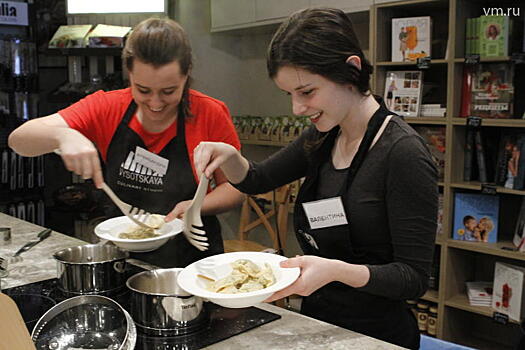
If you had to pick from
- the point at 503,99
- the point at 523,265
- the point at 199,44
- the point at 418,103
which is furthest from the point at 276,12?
the point at 523,265

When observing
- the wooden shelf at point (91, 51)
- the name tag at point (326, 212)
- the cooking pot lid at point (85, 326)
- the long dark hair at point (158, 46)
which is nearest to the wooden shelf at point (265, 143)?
the wooden shelf at point (91, 51)

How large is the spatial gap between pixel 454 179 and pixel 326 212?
1.84 metres

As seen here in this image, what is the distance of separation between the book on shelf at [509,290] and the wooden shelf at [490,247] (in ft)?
0.27

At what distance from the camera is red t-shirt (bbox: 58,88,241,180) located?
196 cm

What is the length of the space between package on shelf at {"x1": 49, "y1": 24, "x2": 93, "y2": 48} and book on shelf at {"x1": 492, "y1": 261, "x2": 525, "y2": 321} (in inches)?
107

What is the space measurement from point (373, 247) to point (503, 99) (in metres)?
1.82

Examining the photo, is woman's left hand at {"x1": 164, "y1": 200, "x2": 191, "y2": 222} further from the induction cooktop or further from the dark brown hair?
the dark brown hair

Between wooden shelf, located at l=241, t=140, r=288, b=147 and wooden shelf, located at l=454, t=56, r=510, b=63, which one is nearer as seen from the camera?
wooden shelf, located at l=454, t=56, r=510, b=63

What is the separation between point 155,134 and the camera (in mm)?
1969

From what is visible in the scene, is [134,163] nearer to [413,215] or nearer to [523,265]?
[413,215]

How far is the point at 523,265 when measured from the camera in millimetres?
3123

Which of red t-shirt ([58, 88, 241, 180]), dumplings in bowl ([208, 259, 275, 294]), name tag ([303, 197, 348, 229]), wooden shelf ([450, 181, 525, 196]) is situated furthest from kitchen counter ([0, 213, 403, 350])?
wooden shelf ([450, 181, 525, 196])

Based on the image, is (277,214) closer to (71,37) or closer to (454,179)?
(454,179)

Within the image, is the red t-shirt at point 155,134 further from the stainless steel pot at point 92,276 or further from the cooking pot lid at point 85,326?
the cooking pot lid at point 85,326
